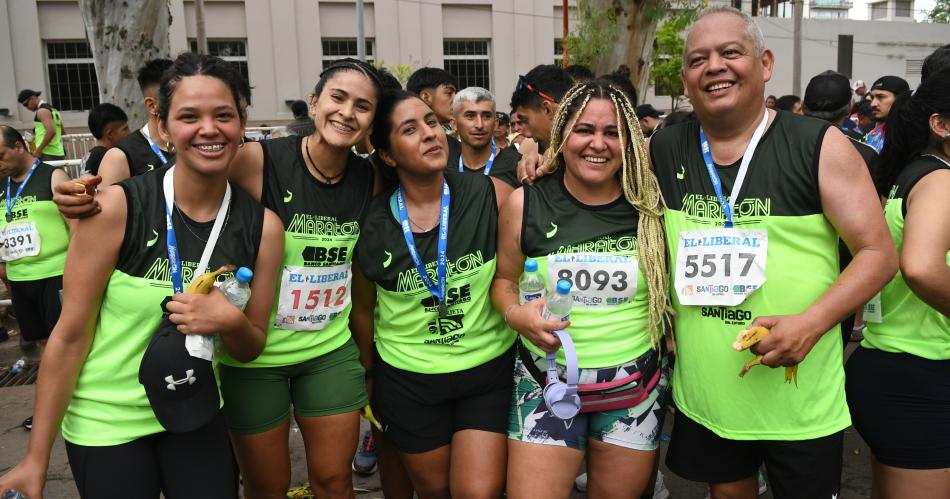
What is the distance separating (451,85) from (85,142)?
35.1ft

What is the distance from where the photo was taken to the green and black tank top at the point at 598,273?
2.61 metres

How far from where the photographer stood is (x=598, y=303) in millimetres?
2625

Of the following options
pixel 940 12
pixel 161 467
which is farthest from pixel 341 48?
pixel 940 12

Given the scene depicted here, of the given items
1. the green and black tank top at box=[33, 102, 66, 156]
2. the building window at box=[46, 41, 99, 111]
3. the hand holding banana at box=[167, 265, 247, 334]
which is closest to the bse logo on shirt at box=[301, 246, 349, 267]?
the hand holding banana at box=[167, 265, 247, 334]

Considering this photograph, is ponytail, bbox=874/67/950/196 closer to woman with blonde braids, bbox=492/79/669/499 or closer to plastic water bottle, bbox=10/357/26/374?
woman with blonde braids, bbox=492/79/669/499

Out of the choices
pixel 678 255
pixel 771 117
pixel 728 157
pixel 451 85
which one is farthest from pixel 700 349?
pixel 451 85

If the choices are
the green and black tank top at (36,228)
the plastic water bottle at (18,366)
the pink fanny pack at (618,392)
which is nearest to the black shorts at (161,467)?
the pink fanny pack at (618,392)

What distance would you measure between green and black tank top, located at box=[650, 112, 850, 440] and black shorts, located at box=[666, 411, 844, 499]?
7 centimetres

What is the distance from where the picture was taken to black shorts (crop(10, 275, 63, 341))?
529 cm

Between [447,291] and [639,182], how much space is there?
90cm

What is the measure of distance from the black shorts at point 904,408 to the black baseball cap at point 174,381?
95.1 inches

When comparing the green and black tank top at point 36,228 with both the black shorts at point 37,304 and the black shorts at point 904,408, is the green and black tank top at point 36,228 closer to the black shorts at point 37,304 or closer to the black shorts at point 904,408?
the black shorts at point 37,304

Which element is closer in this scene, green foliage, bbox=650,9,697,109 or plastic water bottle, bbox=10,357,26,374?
plastic water bottle, bbox=10,357,26,374

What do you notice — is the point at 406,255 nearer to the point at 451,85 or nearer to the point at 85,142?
the point at 451,85
